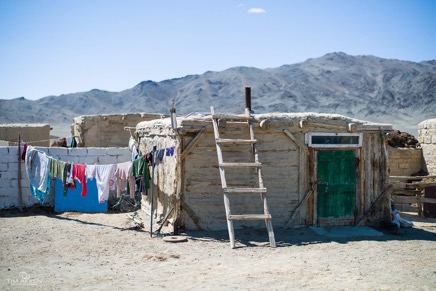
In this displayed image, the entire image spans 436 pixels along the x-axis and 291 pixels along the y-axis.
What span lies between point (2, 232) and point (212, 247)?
200 inches

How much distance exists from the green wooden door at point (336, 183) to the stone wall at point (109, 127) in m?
8.81

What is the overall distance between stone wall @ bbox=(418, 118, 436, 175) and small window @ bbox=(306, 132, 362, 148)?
733 cm

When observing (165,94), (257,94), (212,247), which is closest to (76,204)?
(212,247)

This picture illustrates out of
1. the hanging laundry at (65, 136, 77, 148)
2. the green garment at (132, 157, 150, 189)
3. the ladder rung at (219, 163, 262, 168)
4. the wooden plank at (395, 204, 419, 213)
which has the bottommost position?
the wooden plank at (395, 204, 419, 213)

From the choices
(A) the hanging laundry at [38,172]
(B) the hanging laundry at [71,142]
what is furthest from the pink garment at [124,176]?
(B) the hanging laundry at [71,142]

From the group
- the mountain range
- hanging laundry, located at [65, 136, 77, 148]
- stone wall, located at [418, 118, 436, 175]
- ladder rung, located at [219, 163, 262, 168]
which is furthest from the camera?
the mountain range

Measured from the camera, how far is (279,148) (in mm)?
10492

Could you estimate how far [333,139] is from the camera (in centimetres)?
1090

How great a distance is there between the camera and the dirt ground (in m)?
6.71

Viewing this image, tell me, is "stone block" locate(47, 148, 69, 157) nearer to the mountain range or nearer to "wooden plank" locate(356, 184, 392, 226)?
"wooden plank" locate(356, 184, 392, 226)

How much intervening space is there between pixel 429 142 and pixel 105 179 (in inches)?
502

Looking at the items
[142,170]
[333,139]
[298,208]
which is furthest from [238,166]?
[333,139]

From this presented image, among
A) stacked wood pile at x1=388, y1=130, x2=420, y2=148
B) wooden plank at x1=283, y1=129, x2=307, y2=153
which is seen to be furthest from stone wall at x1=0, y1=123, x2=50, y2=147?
stacked wood pile at x1=388, y1=130, x2=420, y2=148

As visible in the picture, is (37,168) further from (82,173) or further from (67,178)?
(82,173)
